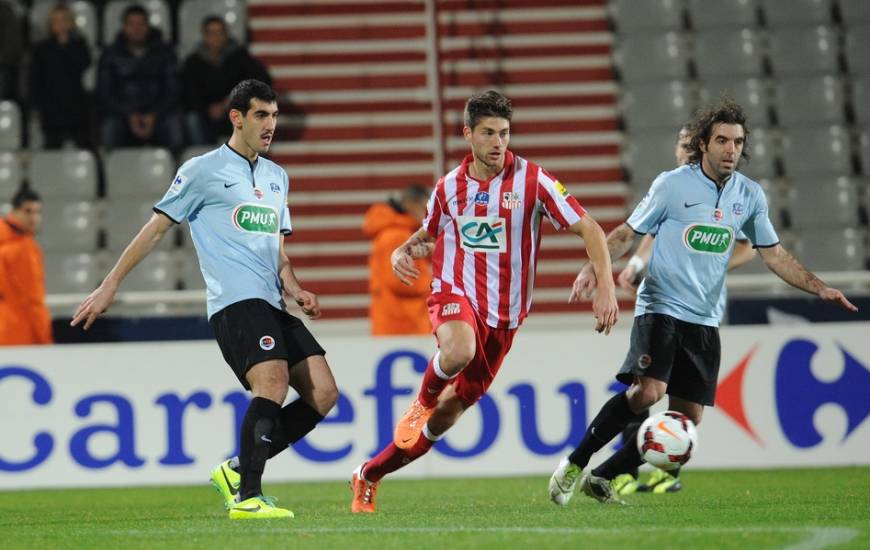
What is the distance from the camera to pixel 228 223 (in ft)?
22.1

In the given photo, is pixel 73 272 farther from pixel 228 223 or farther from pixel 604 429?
pixel 604 429

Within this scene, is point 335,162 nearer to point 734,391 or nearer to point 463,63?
point 463,63

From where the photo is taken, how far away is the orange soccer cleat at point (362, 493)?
23.1 feet

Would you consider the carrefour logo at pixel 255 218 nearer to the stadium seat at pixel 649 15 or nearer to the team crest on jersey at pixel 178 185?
the team crest on jersey at pixel 178 185

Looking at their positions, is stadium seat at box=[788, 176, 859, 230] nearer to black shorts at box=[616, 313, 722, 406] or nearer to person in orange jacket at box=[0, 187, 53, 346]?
black shorts at box=[616, 313, 722, 406]

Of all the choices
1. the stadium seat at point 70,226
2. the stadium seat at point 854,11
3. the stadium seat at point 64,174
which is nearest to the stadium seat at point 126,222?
the stadium seat at point 70,226

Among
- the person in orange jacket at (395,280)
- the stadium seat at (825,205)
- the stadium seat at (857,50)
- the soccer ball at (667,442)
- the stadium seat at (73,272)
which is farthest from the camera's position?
the stadium seat at (857,50)

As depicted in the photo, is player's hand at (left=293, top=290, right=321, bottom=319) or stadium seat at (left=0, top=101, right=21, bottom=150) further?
stadium seat at (left=0, top=101, right=21, bottom=150)

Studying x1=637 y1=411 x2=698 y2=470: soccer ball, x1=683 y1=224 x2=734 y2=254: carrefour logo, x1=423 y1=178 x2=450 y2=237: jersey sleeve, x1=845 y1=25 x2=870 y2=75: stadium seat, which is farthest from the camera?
x1=845 y1=25 x2=870 y2=75: stadium seat

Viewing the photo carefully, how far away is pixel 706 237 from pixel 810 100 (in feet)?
24.8

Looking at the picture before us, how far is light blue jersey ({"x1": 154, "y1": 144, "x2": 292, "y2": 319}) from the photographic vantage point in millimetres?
6680

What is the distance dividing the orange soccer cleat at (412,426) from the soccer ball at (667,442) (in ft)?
3.40

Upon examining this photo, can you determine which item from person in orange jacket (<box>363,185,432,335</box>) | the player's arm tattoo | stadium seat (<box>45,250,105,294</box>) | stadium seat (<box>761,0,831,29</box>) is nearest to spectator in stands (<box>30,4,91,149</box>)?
stadium seat (<box>45,250,105,294</box>)

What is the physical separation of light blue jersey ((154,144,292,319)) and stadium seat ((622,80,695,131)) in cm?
826
